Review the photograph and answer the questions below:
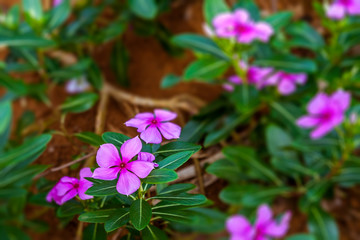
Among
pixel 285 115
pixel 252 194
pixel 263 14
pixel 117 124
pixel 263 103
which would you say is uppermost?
pixel 263 14

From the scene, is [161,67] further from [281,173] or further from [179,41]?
[281,173]

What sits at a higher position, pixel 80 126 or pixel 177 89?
pixel 177 89

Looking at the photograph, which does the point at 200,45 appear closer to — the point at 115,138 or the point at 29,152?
the point at 29,152

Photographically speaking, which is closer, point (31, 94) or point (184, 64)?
point (31, 94)

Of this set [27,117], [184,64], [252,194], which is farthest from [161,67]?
[252,194]

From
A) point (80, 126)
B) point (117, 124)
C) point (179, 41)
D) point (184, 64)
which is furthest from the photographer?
point (184, 64)

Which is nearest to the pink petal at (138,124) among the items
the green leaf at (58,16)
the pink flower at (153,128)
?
the pink flower at (153,128)

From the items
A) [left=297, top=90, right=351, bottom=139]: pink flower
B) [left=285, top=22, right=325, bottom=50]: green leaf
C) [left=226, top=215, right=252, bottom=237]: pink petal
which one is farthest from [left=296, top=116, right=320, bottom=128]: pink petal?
[left=285, top=22, right=325, bottom=50]: green leaf

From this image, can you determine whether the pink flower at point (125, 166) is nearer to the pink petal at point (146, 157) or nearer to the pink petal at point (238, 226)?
the pink petal at point (146, 157)

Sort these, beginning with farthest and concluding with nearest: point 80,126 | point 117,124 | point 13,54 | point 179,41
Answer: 1. point 13,54
2. point 179,41
3. point 80,126
4. point 117,124
